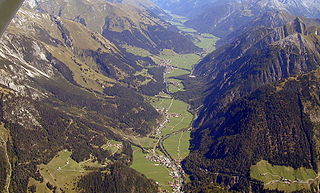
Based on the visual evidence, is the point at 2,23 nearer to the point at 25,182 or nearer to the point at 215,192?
the point at 215,192

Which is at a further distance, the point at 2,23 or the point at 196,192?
the point at 196,192

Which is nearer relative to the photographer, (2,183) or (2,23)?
(2,23)

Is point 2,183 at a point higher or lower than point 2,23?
lower

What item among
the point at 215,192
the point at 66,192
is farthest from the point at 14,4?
the point at 66,192

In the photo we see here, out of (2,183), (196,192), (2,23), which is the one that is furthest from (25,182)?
(2,23)

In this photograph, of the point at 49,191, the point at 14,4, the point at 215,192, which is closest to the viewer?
the point at 14,4

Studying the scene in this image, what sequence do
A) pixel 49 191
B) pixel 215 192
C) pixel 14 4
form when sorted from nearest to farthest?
pixel 14 4, pixel 215 192, pixel 49 191

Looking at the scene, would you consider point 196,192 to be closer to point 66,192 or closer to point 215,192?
point 215,192

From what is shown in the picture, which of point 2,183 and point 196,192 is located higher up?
point 196,192
